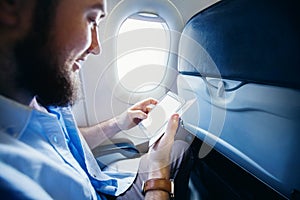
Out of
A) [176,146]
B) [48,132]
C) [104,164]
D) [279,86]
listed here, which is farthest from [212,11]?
[104,164]

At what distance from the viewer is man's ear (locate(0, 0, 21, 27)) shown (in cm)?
54

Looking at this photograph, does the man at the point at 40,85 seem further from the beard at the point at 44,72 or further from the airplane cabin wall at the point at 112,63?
the airplane cabin wall at the point at 112,63

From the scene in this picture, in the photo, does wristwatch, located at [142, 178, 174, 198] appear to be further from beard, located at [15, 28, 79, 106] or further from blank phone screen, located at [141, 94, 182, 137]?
beard, located at [15, 28, 79, 106]

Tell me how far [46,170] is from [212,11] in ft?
2.70

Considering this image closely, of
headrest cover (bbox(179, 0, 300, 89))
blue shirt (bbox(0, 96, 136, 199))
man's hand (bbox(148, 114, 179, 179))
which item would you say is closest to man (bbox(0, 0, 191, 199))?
blue shirt (bbox(0, 96, 136, 199))

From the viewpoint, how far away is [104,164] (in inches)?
52.3

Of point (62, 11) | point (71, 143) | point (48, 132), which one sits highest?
point (62, 11)

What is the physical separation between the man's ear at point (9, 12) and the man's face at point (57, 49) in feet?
0.15

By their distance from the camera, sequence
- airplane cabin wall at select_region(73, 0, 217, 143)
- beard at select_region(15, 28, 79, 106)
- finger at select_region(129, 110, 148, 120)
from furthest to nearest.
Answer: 1. airplane cabin wall at select_region(73, 0, 217, 143)
2. finger at select_region(129, 110, 148, 120)
3. beard at select_region(15, 28, 79, 106)

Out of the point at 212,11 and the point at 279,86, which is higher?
the point at 212,11

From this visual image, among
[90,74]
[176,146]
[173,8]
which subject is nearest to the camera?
[176,146]

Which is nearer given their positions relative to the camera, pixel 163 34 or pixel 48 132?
pixel 48 132

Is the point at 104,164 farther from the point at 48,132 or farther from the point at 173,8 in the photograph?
the point at 173,8

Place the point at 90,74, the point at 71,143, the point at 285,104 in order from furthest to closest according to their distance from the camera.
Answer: the point at 90,74
the point at 71,143
the point at 285,104
